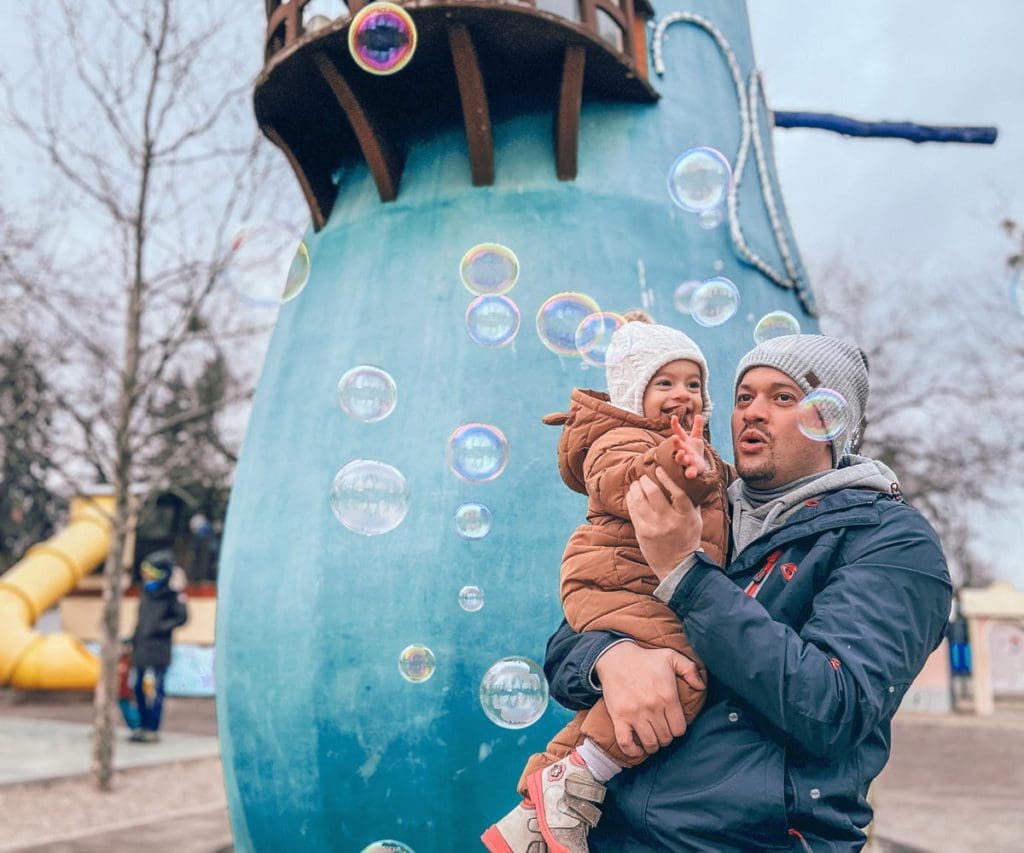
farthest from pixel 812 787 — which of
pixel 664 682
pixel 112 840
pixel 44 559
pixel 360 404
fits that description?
pixel 44 559

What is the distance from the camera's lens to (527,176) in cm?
563

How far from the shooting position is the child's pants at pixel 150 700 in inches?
468

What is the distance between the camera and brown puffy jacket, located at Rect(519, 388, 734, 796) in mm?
1932

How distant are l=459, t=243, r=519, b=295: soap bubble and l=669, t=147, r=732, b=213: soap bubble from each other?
885mm

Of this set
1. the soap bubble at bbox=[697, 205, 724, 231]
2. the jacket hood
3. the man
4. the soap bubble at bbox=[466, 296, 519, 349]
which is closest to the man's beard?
the man

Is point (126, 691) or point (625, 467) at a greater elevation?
point (625, 467)

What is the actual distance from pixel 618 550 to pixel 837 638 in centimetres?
52

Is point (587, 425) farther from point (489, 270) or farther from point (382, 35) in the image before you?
point (382, 35)

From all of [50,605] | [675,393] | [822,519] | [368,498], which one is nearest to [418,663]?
[368,498]

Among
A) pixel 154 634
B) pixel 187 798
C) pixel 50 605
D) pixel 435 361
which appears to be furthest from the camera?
pixel 50 605

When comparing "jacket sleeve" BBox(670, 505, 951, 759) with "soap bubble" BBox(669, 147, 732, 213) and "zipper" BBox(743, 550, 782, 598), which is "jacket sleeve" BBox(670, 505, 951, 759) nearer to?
"zipper" BBox(743, 550, 782, 598)

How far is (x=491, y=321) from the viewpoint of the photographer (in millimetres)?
4520

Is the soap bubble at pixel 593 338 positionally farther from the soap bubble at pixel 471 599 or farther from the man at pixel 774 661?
the man at pixel 774 661

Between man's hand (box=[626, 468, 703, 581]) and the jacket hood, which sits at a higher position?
the jacket hood
